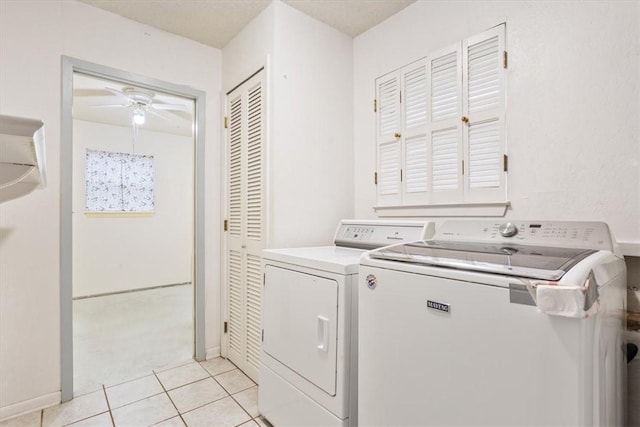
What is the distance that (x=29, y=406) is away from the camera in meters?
1.93

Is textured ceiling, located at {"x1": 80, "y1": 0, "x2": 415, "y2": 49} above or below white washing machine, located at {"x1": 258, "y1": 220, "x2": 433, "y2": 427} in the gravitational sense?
above

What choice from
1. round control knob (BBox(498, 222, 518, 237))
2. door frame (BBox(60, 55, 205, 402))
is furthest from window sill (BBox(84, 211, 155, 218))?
round control knob (BBox(498, 222, 518, 237))

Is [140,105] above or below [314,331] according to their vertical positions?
above

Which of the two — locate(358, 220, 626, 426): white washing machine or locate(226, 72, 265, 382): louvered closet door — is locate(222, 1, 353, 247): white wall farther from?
locate(358, 220, 626, 426): white washing machine

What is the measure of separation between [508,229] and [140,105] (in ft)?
12.7

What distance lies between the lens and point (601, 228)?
125cm

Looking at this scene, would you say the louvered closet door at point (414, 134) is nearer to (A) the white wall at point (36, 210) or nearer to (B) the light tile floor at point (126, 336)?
(A) the white wall at point (36, 210)

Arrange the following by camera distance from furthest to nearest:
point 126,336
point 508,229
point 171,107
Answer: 1. point 171,107
2. point 126,336
3. point 508,229

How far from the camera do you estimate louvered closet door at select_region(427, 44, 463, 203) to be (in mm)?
1871

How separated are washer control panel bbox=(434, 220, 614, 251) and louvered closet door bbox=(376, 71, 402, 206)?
636 mm

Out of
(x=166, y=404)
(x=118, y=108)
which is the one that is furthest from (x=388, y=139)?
(x=118, y=108)

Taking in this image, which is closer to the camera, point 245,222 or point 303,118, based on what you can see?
point 303,118

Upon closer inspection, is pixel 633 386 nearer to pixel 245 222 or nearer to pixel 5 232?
pixel 245 222

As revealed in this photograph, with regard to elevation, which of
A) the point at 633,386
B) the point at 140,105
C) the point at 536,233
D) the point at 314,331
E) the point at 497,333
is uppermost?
the point at 140,105
